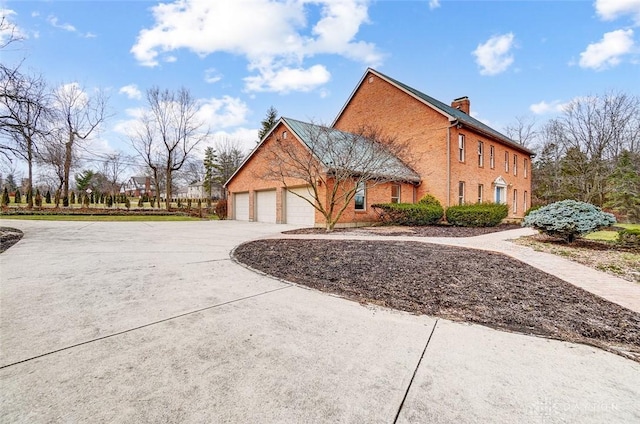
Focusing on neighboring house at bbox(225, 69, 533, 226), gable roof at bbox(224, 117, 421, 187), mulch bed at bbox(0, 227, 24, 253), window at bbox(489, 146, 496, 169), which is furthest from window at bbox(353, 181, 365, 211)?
mulch bed at bbox(0, 227, 24, 253)

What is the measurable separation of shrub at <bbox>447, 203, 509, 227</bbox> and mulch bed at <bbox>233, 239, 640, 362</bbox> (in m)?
7.78

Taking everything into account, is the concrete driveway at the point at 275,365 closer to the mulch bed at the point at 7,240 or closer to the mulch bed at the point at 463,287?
the mulch bed at the point at 463,287

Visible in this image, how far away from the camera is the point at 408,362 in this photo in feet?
7.45

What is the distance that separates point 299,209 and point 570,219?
10975 millimetres

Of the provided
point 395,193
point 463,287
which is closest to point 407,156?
point 395,193

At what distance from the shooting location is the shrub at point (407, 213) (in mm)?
14094

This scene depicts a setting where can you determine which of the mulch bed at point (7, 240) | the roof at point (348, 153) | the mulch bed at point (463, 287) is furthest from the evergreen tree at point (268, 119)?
the mulch bed at point (463, 287)

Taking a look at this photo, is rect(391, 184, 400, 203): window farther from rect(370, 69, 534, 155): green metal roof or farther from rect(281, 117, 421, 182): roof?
rect(370, 69, 534, 155): green metal roof

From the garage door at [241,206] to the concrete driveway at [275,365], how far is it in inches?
621

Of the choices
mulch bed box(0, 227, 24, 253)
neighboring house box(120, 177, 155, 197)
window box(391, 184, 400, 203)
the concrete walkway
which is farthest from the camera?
neighboring house box(120, 177, 155, 197)

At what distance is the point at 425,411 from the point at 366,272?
3343mm

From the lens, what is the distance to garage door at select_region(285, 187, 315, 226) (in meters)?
14.7

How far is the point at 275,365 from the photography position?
220 cm

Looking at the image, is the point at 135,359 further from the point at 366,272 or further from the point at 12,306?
the point at 366,272
